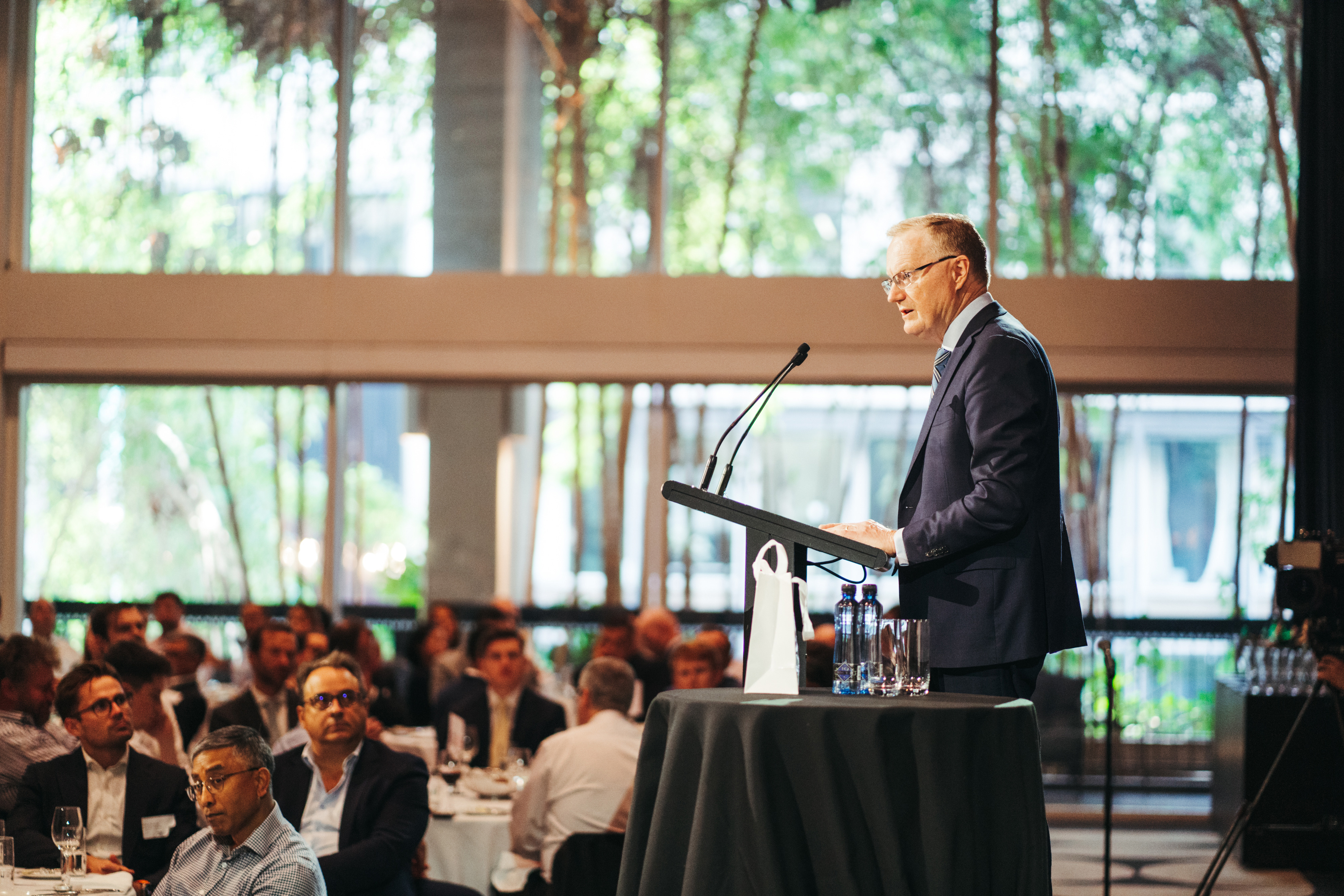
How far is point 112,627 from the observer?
6.21 m

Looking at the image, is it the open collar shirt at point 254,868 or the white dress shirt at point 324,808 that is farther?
the white dress shirt at point 324,808

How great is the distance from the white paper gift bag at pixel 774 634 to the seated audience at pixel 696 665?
10.5 feet

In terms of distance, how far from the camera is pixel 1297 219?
26.2 ft

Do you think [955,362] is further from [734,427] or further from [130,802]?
[130,802]

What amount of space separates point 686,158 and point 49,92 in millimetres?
4110

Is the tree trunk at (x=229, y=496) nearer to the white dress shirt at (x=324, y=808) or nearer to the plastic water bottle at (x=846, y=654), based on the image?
the white dress shirt at (x=324, y=808)

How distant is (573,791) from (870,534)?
227 cm

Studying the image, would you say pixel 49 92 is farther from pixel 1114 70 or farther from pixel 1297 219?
pixel 1297 219

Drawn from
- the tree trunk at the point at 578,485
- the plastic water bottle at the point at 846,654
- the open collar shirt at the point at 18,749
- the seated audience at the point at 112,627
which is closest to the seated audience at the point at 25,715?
the open collar shirt at the point at 18,749

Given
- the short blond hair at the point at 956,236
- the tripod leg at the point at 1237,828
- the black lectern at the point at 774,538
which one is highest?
the short blond hair at the point at 956,236

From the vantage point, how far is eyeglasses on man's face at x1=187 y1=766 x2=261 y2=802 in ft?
9.19

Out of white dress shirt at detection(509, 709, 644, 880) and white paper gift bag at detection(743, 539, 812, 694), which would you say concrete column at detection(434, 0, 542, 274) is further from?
white paper gift bag at detection(743, 539, 812, 694)

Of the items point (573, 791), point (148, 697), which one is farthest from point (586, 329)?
point (573, 791)

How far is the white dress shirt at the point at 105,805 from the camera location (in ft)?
12.4
